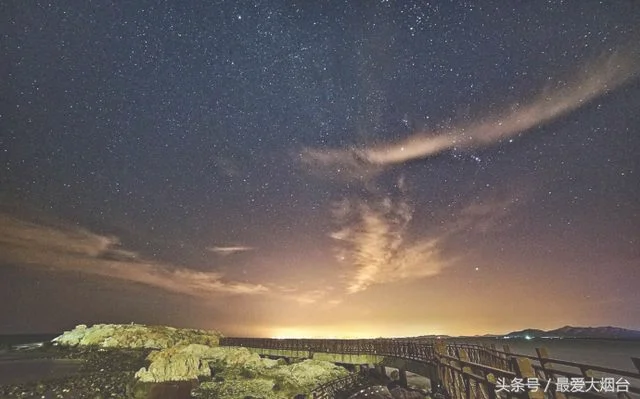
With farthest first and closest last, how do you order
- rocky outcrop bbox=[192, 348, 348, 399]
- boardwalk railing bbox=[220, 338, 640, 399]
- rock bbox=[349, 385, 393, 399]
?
rocky outcrop bbox=[192, 348, 348, 399] < rock bbox=[349, 385, 393, 399] < boardwalk railing bbox=[220, 338, 640, 399]

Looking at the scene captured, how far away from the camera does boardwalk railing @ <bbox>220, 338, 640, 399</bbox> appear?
6203 millimetres

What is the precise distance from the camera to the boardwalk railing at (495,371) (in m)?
6.20

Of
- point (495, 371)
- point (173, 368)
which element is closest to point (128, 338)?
point (173, 368)

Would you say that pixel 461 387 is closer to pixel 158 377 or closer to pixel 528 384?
pixel 528 384

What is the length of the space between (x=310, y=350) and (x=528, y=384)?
33.9 meters

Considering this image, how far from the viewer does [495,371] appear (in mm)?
5930

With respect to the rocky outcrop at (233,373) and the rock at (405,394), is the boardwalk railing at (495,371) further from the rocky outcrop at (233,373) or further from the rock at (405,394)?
the rocky outcrop at (233,373)

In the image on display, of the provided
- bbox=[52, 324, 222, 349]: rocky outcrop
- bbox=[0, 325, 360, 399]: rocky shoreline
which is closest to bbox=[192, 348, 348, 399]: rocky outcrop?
bbox=[0, 325, 360, 399]: rocky shoreline

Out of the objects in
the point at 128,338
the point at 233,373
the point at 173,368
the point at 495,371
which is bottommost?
the point at 233,373

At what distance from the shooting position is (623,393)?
852cm

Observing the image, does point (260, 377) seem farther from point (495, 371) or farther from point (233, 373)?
point (495, 371)

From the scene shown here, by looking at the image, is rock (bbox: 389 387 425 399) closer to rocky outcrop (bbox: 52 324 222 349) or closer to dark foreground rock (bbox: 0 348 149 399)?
dark foreground rock (bbox: 0 348 149 399)

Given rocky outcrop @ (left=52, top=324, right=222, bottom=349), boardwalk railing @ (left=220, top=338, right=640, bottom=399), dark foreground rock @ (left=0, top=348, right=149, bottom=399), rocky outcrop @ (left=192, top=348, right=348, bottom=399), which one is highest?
rocky outcrop @ (left=52, top=324, right=222, bottom=349)

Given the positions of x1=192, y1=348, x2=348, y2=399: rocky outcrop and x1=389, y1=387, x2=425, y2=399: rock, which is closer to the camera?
x1=389, y1=387, x2=425, y2=399: rock
